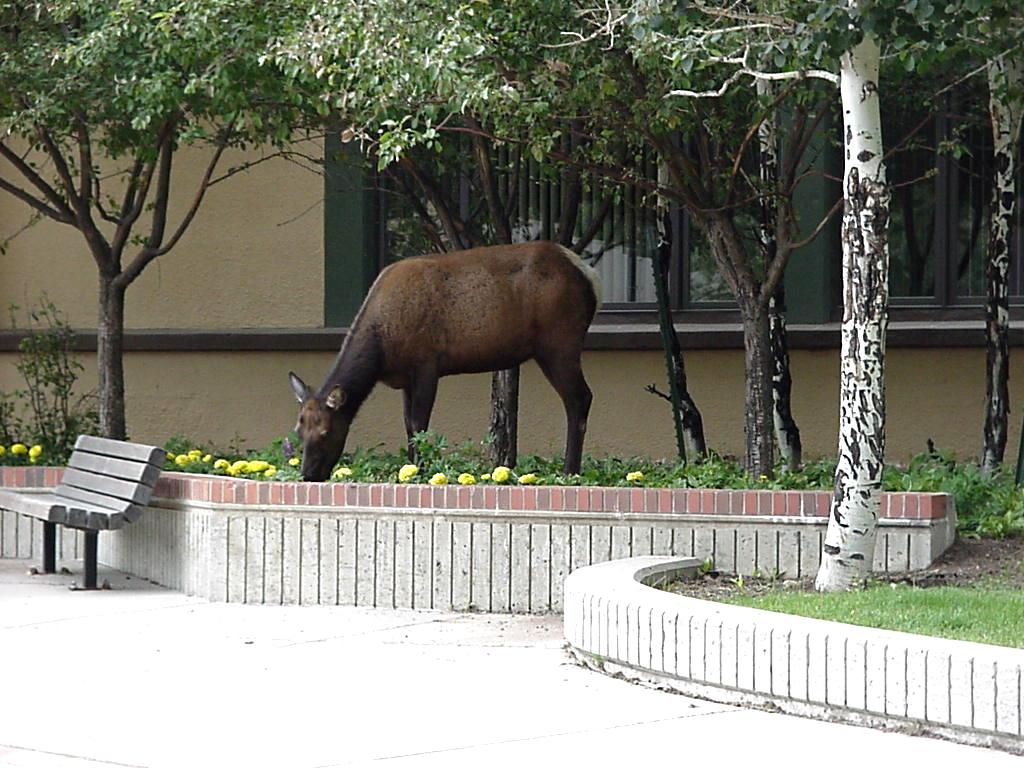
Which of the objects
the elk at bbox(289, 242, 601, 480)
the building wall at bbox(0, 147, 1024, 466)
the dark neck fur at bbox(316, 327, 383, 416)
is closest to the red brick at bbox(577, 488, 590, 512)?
the elk at bbox(289, 242, 601, 480)

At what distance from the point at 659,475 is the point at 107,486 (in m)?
3.49

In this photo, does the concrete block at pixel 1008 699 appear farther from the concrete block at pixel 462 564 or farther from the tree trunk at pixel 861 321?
the concrete block at pixel 462 564

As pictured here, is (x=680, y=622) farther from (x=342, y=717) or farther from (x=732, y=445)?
(x=732, y=445)

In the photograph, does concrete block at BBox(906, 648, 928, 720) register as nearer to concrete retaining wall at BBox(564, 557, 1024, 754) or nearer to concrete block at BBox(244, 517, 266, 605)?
concrete retaining wall at BBox(564, 557, 1024, 754)

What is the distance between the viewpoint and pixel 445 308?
36.9 feet

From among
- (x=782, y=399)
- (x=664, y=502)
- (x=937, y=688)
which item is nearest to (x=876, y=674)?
(x=937, y=688)

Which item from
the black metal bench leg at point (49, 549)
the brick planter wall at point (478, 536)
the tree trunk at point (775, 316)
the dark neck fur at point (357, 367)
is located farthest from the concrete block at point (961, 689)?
the black metal bench leg at point (49, 549)

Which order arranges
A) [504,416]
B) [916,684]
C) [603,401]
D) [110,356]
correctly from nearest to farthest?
[916,684] < [504,416] < [110,356] < [603,401]

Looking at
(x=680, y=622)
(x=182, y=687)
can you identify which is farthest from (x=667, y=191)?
(x=182, y=687)

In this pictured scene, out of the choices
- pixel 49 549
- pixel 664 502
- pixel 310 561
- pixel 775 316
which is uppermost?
pixel 775 316

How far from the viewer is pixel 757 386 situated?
10.7 m

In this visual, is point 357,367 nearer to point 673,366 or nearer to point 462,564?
point 462,564

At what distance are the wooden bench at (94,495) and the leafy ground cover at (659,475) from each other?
758mm

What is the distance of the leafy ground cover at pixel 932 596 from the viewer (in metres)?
6.90
